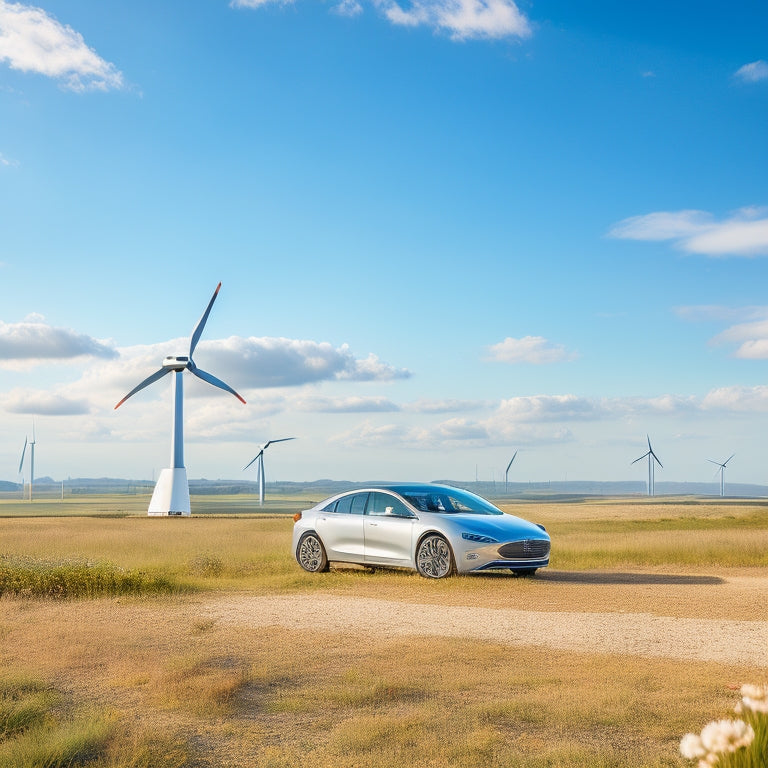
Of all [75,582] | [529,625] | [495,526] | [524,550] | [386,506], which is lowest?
[529,625]

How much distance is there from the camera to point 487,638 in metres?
10.1

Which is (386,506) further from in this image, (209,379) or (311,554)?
(209,379)

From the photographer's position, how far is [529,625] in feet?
36.3

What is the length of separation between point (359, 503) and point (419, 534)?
171 centimetres

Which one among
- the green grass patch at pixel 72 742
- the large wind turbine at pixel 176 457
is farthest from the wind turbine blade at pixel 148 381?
the green grass patch at pixel 72 742

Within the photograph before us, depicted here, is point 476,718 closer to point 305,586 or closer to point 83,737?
point 83,737

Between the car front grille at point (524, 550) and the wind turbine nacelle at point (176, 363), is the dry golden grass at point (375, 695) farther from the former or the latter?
the wind turbine nacelle at point (176, 363)

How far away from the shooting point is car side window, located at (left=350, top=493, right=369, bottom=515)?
17.4 meters

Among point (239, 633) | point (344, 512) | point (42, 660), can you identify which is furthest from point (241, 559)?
point (42, 660)

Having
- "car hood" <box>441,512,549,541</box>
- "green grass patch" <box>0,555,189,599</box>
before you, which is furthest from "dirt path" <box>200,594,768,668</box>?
"car hood" <box>441,512,549,541</box>

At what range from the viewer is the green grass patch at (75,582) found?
1438 cm

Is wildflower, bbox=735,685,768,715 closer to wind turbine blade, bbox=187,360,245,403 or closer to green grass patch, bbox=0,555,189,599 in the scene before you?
green grass patch, bbox=0,555,189,599

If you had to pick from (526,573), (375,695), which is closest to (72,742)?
(375,695)

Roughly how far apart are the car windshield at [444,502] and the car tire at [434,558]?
67cm
